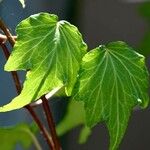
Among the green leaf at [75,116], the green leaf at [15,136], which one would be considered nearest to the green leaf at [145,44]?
the green leaf at [75,116]

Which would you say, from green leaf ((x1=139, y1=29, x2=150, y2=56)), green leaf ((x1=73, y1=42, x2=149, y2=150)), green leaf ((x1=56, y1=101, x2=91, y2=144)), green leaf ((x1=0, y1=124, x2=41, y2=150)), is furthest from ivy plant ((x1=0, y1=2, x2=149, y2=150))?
green leaf ((x1=139, y1=29, x2=150, y2=56))

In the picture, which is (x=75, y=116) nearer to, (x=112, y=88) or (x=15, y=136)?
(x=15, y=136)

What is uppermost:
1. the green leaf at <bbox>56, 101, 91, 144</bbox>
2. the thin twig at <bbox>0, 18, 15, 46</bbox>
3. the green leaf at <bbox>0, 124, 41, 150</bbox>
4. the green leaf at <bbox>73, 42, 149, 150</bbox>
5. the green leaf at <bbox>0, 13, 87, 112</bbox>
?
the thin twig at <bbox>0, 18, 15, 46</bbox>

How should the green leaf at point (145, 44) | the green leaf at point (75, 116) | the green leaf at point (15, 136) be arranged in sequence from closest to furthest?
the green leaf at point (15, 136) < the green leaf at point (75, 116) < the green leaf at point (145, 44)

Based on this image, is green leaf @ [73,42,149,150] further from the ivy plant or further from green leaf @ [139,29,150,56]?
green leaf @ [139,29,150,56]

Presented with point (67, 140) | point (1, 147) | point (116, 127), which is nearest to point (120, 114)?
point (116, 127)

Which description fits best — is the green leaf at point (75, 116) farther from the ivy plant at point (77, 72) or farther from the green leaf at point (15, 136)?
the ivy plant at point (77, 72)

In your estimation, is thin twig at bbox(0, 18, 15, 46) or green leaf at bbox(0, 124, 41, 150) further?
green leaf at bbox(0, 124, 41, 150)

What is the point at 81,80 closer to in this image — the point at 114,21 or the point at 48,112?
the point at 48,112
